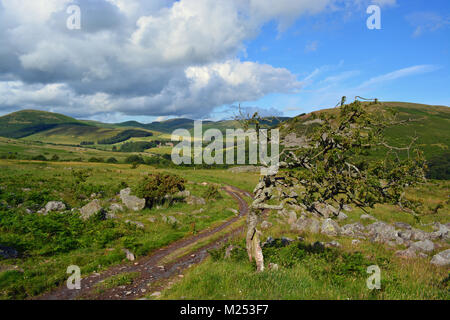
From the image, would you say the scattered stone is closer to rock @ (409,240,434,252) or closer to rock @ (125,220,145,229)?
rock @ (409,240,434,252)

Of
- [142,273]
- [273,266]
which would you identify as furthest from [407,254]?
[142,273]

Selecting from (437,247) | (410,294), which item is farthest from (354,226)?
(410,294)

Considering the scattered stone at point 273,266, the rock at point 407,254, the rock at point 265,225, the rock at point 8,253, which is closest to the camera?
the scattered stone at point 273,266

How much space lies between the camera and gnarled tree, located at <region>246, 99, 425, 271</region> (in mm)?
8602

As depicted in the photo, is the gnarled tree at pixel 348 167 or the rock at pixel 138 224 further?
the rock at pixel 138 224

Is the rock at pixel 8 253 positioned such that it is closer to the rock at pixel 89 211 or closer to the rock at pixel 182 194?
the rock at pixel 89 211

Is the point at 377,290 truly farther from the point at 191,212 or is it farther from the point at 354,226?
the point at 191,212

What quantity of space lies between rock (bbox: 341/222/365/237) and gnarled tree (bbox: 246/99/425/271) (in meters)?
10.8

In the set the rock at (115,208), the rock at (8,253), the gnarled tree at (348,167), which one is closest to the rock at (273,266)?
the gnarled tree at (348,167)

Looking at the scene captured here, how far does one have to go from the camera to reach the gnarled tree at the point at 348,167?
8602 millimetres

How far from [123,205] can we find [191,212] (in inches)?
282

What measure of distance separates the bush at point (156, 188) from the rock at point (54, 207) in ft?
22.8

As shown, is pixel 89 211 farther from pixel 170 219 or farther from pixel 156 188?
pixel 156 188

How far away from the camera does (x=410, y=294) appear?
7.87m
